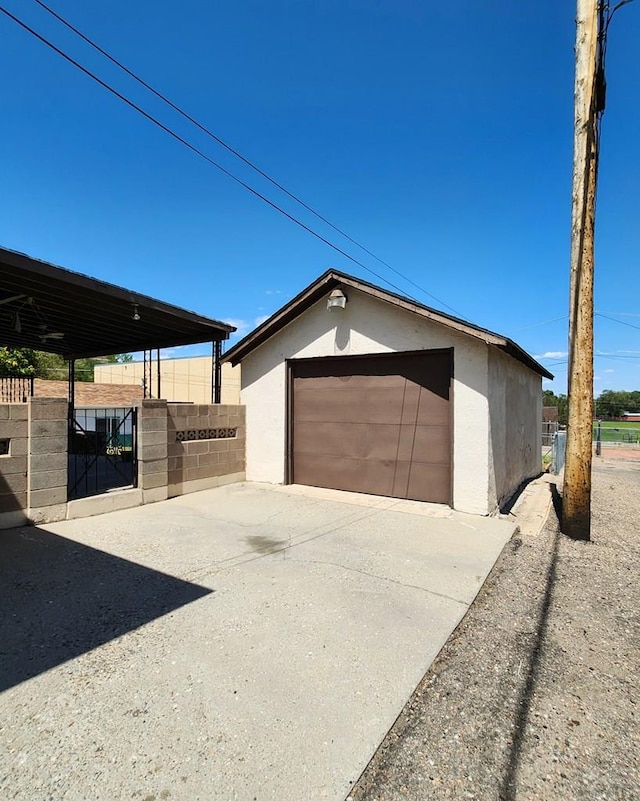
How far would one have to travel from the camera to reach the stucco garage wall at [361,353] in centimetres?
648

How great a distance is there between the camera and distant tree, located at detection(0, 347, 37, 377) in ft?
65.3

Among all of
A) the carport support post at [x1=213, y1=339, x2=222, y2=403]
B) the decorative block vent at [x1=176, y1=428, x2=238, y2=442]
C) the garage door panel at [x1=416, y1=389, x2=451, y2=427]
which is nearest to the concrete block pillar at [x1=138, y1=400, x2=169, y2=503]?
the decorative block vent at [x1=176, y1=428, x2=238, y2=442]

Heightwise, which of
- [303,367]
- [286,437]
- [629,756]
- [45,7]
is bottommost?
[629,756]

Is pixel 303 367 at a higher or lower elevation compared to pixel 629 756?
higher

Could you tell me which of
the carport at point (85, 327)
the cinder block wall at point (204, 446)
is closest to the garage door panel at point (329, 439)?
the cinder block wall at point (204, 446)

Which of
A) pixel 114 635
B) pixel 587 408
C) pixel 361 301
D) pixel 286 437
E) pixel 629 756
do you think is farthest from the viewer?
pixel 286 437

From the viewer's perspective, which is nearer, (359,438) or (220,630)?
(220,630)

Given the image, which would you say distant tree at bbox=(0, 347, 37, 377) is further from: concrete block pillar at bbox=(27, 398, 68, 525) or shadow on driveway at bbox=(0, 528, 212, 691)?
shadow on driveway at bbox=(0, 528, 212, 691)

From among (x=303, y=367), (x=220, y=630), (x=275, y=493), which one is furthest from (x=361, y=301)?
(x=220, y=630)

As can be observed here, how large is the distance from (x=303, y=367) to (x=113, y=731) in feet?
22.5

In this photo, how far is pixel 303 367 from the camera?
8523 mm

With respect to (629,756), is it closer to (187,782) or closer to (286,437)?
(187,782)

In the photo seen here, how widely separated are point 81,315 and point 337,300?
518cm

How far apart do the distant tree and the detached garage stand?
1653 cm
